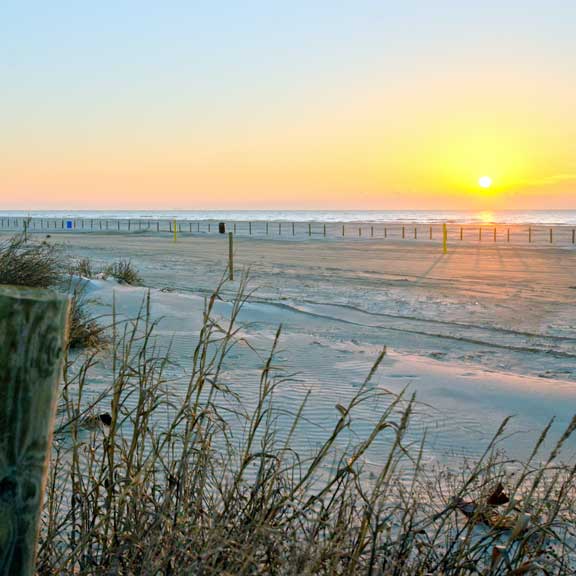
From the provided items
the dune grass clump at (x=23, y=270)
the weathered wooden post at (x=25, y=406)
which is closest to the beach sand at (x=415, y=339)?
the weathered wooden post at (x=25, y=406)

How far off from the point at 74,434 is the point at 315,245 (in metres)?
42.4

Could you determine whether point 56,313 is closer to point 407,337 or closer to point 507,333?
point 407,337

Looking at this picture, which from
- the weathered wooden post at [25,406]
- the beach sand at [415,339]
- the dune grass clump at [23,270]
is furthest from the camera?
the dune grass clump at [23,270]

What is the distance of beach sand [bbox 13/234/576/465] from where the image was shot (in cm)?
678

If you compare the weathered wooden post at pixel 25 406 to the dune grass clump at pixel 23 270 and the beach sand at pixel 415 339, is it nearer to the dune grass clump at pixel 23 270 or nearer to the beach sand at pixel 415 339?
the beach sand at pixel 415 339

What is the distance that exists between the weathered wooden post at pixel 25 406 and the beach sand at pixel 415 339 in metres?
1.01

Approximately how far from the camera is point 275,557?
89.1 inches

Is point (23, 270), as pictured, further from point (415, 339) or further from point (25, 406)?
point (25, 406)

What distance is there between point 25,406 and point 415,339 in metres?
10.6

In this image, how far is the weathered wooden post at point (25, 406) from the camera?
1.59m

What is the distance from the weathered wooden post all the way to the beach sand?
3.31ft

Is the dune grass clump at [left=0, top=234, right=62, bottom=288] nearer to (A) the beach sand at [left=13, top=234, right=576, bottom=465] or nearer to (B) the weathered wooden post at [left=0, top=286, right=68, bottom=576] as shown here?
(A) the beach sand at [left=13, top=234, right=576, bottom=465]

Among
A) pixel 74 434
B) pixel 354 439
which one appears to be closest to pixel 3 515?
pixel 74 434

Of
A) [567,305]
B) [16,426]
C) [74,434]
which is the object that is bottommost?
[567,305]
